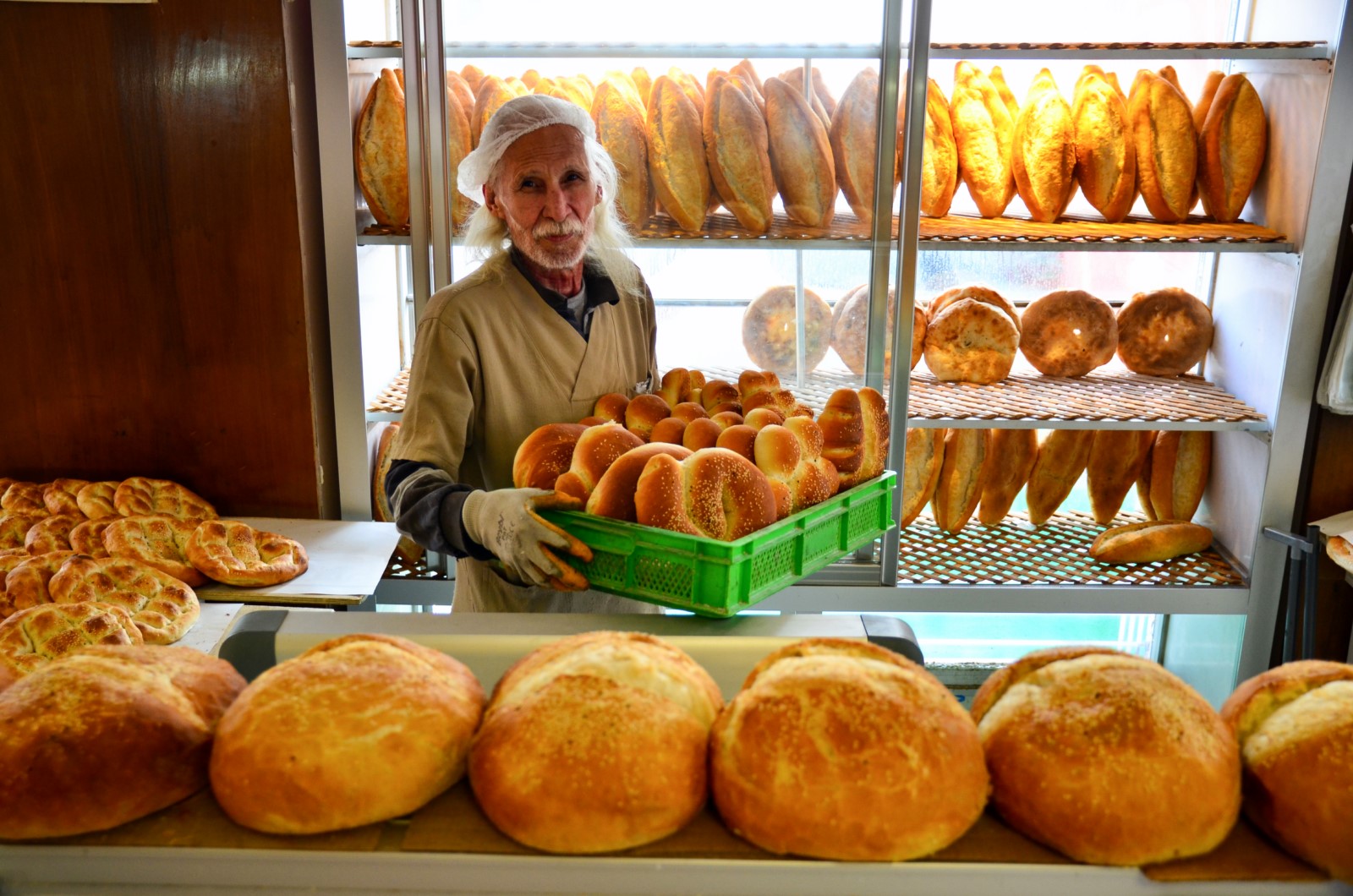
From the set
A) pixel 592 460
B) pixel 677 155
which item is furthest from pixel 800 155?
pixel 592 460

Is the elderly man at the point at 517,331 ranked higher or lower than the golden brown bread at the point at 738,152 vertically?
lower

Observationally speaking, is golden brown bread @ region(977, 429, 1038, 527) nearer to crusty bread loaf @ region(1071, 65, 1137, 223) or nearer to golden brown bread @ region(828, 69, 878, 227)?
crusty bread loaf @ region(1071, 65, 1137, 223)

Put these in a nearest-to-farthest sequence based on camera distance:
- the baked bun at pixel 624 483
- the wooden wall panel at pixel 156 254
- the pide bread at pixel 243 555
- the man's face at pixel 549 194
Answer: the baked bun at pixel 624 483 < the man's face at pixel 549 194 < the pide bread at pixel 243 555 < the wooden wall panel at pixel 156 254

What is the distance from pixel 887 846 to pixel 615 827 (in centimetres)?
20

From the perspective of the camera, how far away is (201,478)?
9.39ft

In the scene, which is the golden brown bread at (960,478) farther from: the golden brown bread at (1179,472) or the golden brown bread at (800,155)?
the golden brown bread at (800,155)

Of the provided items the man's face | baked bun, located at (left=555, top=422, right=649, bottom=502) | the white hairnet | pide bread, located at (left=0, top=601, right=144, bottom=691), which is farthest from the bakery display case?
baked bun, located at (left=555, top=422, right=649, bottom=502)

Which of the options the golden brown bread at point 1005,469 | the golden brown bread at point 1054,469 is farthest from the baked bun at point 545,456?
the golden brown bread at point 1054,469

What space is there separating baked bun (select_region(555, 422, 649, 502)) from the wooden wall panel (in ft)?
5.19

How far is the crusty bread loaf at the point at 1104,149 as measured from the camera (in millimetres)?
2920

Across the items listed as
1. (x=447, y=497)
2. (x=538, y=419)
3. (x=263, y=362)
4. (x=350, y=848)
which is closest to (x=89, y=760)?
(x=350, y=848)

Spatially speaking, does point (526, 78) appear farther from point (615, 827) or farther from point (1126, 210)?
point (615, 827)

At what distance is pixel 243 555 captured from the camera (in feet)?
7.98

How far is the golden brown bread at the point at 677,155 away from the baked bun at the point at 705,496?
5.07 feet
